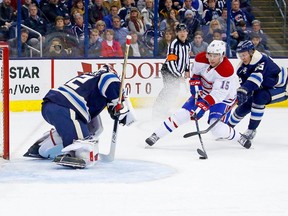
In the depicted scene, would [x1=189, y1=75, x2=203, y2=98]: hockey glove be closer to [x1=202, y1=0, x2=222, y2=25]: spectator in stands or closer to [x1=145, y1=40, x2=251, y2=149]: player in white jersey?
[x1=145, y1=40, x2=251, y2=149]: player in white jersey

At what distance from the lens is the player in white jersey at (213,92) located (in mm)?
6688

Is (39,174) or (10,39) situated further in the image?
(10,39)

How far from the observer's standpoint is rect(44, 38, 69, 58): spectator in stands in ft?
Answer: 32.3

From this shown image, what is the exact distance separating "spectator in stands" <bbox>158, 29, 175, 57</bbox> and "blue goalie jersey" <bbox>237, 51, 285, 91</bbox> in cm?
307

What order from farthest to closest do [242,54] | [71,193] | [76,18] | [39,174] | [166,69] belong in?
1. [76,18]
2. [166,69]
3. [242,54]
4. [39,174]
5. [71,193]

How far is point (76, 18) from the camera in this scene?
10.1 meters

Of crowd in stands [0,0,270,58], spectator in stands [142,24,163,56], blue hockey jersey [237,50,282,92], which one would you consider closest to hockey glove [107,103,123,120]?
blue hockey jersey [237,50,282,92]

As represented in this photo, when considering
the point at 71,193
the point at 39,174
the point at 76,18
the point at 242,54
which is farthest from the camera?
the point at 76,18

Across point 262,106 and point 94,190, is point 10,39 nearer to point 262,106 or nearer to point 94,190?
point 262,106

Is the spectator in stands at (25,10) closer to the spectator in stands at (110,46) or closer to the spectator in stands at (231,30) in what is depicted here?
the spectator in stands at (110,46)

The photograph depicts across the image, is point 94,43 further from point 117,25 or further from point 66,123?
point 66,123

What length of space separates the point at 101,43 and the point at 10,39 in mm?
1057

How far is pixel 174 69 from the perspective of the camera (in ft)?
30.5

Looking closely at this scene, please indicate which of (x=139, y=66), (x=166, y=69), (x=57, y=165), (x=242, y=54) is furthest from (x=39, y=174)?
(x=139, y=66)
